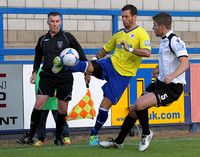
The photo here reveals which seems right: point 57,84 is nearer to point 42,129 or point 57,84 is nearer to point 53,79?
point 53,79

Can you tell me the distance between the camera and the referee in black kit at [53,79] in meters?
8.30

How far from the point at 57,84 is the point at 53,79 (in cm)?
10

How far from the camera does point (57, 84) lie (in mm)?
8367

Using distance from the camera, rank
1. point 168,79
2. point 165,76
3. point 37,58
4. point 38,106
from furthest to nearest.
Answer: point 37,58, point 38,106, point 165,76, point 168,79

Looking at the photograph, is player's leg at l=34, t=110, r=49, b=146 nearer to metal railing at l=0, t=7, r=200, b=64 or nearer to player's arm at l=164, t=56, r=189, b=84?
metal railing at l=0, t=7, r=200, b=64

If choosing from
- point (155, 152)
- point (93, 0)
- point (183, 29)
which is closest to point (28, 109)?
point (155, 152)

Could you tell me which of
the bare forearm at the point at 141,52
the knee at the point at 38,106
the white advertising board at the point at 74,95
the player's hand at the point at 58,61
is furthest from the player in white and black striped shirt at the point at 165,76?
the white advertising board at the point at 74,95

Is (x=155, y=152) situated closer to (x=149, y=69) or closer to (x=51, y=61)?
(x=51, y=61)

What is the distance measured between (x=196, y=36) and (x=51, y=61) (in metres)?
10.2

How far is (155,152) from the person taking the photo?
7.08m

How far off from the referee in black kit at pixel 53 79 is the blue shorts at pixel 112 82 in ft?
1.22

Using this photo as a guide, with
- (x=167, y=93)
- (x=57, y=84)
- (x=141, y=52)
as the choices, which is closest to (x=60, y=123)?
(x=57, y=84)

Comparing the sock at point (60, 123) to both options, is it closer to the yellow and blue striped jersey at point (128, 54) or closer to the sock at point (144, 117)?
the yellow and blue striped jersey at point (128, 54)

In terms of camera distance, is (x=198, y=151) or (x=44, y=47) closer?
(x=198, y=151)
